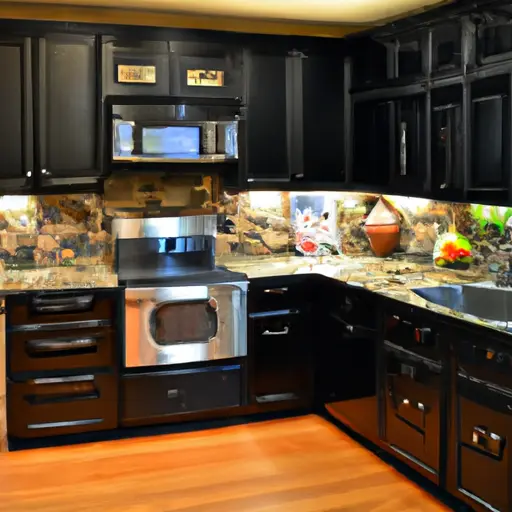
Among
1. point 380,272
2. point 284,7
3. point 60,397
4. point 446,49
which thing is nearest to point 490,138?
point 446,49

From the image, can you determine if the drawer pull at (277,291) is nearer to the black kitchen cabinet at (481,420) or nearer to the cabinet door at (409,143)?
the cabinet door at (409,143)

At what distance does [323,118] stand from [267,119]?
367 mm

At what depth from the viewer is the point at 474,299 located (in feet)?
12.5

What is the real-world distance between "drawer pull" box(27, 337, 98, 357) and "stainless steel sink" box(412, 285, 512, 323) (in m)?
1.73

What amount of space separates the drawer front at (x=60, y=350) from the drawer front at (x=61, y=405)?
8 cm

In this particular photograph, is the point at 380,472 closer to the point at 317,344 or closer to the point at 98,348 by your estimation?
the point at 317,344

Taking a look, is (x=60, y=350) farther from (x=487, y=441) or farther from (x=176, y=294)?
(x=487, y=441)

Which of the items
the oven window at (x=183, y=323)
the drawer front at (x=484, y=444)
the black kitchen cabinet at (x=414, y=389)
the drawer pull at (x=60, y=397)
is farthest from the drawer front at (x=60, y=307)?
the drawer front at (x=484, y=444)

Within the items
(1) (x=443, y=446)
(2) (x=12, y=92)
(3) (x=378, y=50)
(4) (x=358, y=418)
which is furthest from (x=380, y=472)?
(2) (x=12, y=92)

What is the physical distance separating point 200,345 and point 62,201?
1269 millimetres

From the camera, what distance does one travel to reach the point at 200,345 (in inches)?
166

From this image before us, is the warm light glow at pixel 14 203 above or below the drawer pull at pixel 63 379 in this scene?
above

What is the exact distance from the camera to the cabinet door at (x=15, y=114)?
409 centimetres

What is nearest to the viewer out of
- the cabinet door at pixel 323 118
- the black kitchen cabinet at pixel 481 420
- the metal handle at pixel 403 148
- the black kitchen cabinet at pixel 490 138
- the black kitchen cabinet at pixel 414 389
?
the black kitchen cabinet at pixel 481 420
